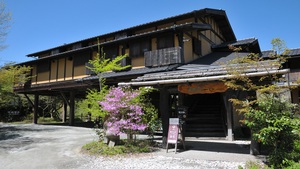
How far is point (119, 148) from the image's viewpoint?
7.47m

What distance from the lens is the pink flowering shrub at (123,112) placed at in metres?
7.59

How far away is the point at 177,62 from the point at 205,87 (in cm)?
442

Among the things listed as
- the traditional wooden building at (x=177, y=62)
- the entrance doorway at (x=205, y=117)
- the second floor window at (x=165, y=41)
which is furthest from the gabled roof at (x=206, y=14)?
the entrance doorway at (x=205, y=117)

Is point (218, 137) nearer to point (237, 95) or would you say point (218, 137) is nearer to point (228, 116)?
point (228, 116)

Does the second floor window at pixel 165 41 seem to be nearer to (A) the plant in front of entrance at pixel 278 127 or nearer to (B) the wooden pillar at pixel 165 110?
(B) the wooden pillar at pixel 165 110

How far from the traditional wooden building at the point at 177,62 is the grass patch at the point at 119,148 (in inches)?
37.9

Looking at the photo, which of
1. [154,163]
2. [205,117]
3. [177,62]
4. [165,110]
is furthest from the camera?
[205,117]

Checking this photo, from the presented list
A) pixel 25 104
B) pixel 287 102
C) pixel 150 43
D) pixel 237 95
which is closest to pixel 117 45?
pixel 150 43

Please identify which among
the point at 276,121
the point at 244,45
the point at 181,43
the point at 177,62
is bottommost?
the point at 276,121

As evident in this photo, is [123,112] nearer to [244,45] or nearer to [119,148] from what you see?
[119,148]

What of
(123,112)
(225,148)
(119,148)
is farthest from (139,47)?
(225,148)

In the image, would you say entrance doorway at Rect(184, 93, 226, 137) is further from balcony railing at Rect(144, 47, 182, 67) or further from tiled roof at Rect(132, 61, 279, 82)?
tiled roof at Rect(132, 61, 279, 82)

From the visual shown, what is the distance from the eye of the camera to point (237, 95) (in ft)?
21.7

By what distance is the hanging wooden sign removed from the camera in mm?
6837
